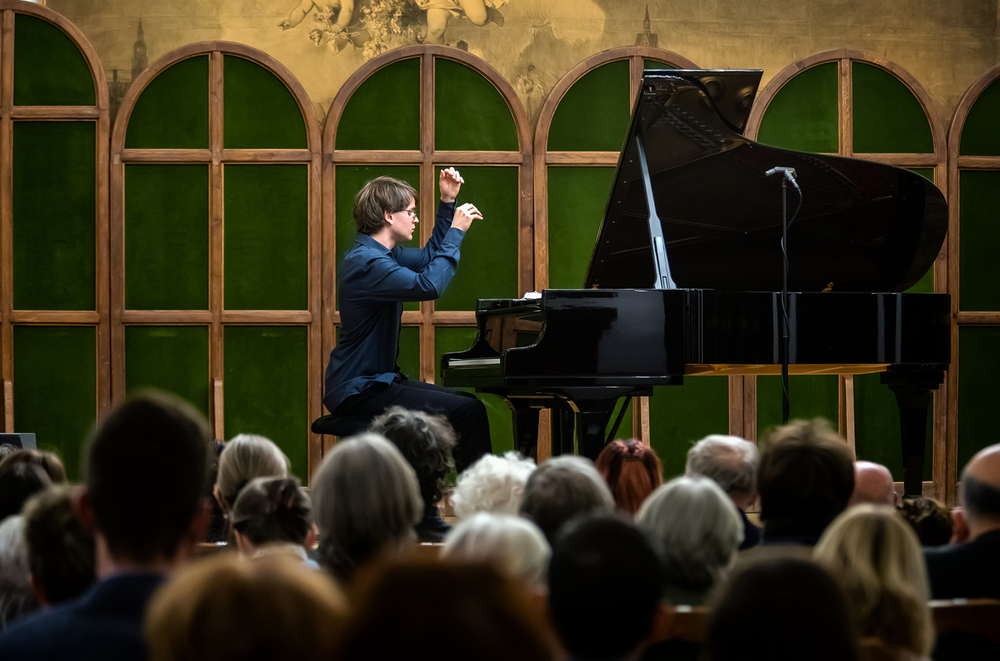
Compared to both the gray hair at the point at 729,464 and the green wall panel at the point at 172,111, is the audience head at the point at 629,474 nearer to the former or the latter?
the gray hair at the point at 729,464

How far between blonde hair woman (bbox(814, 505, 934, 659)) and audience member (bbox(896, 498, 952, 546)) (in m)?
1.07

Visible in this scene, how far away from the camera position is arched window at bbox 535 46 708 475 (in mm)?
6250

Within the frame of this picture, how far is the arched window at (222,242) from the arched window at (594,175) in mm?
1492

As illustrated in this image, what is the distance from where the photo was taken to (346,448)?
6.38ft

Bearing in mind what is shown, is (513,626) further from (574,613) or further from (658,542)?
(658,542)

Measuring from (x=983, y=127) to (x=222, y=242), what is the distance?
16.0ft

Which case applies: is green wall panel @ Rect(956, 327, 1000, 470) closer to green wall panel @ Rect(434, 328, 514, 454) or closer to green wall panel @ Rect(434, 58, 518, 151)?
green wall panel @ Rect(434, 328, 514, 454)

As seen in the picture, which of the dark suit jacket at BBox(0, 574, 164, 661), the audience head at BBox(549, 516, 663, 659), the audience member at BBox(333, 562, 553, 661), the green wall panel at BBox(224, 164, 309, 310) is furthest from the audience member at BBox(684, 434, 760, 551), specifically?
the green wall panel at BBox(224, 164, 309, 310)

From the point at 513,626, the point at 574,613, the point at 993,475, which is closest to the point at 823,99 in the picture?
the point at 993,475

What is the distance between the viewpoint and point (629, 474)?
2711 millimetres

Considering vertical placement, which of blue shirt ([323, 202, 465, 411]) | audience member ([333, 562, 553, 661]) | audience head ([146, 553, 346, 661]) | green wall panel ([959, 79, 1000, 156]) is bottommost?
audience head ([146, 553, 346, 661])

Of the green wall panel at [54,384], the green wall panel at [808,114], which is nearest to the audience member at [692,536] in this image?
the green wall panel at [808,114]

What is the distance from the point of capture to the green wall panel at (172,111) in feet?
20.0

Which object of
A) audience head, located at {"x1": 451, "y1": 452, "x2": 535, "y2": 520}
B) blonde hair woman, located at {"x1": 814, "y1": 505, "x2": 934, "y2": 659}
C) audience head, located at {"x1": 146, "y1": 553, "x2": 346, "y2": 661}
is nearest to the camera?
audience head, located at {"x1": 146, "y1": 553, "x2": 346, "y2": 661}
